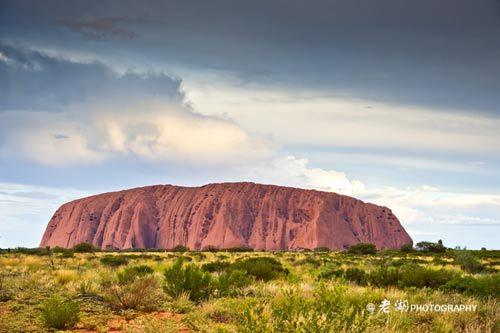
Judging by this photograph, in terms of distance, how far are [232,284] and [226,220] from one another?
4959 inches

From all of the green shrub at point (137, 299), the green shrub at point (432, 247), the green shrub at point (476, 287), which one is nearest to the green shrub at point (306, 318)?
the green shrub at point (137, 299)

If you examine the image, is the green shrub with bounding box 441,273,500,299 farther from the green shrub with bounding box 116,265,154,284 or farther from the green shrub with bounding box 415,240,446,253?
the green shrub with bounding box 415,240,446,253

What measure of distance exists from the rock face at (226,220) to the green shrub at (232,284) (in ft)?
375

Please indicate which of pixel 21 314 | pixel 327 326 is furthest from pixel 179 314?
pixel 327 326

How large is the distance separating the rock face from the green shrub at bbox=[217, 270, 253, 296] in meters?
114

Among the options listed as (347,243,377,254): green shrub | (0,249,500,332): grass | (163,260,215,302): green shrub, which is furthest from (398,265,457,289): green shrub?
(347,243,377,254): green shrub

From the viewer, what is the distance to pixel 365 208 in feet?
502

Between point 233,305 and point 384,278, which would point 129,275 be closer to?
point 233,305

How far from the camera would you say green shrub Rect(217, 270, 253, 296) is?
41.1 feet

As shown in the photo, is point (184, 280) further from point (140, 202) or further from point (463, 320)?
point (140, 202)

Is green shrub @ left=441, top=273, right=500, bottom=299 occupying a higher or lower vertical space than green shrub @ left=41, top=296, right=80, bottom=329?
higher

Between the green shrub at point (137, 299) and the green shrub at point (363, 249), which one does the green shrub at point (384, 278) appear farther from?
the green shrub at point (363, 249)

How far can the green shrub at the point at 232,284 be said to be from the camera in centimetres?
1253

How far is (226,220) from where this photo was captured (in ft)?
456
